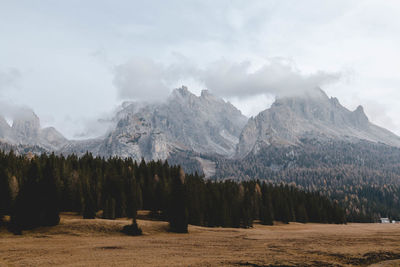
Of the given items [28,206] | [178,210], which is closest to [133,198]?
[178,210]

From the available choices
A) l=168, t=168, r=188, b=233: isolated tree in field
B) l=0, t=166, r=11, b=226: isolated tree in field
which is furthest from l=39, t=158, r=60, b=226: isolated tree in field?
l=168, t=168, r=188, b=233: isolated tree in field

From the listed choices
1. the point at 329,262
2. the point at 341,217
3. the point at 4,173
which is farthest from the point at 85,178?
the point at 341,217

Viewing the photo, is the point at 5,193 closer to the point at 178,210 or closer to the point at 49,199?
the point at 49,199

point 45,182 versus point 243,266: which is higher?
point 45,182

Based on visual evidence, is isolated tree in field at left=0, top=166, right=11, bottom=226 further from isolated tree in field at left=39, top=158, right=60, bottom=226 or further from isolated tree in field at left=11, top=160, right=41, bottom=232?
isolated tree in field at left=39, top=158, right=60, bottom=226

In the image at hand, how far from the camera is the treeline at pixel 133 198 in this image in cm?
6297

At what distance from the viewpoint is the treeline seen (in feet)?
207

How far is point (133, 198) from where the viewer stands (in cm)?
8906

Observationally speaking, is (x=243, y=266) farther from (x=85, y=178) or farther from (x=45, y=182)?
(x=85, y=178)

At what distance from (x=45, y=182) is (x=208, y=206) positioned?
43193 mm

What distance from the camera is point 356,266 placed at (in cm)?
2944

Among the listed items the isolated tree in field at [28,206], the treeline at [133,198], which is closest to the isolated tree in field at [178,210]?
the treeline at [133,198]

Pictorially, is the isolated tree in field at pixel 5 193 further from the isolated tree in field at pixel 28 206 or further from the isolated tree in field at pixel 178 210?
the isolated tree in field at pixel 178 210

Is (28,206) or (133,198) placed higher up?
(133,198)
